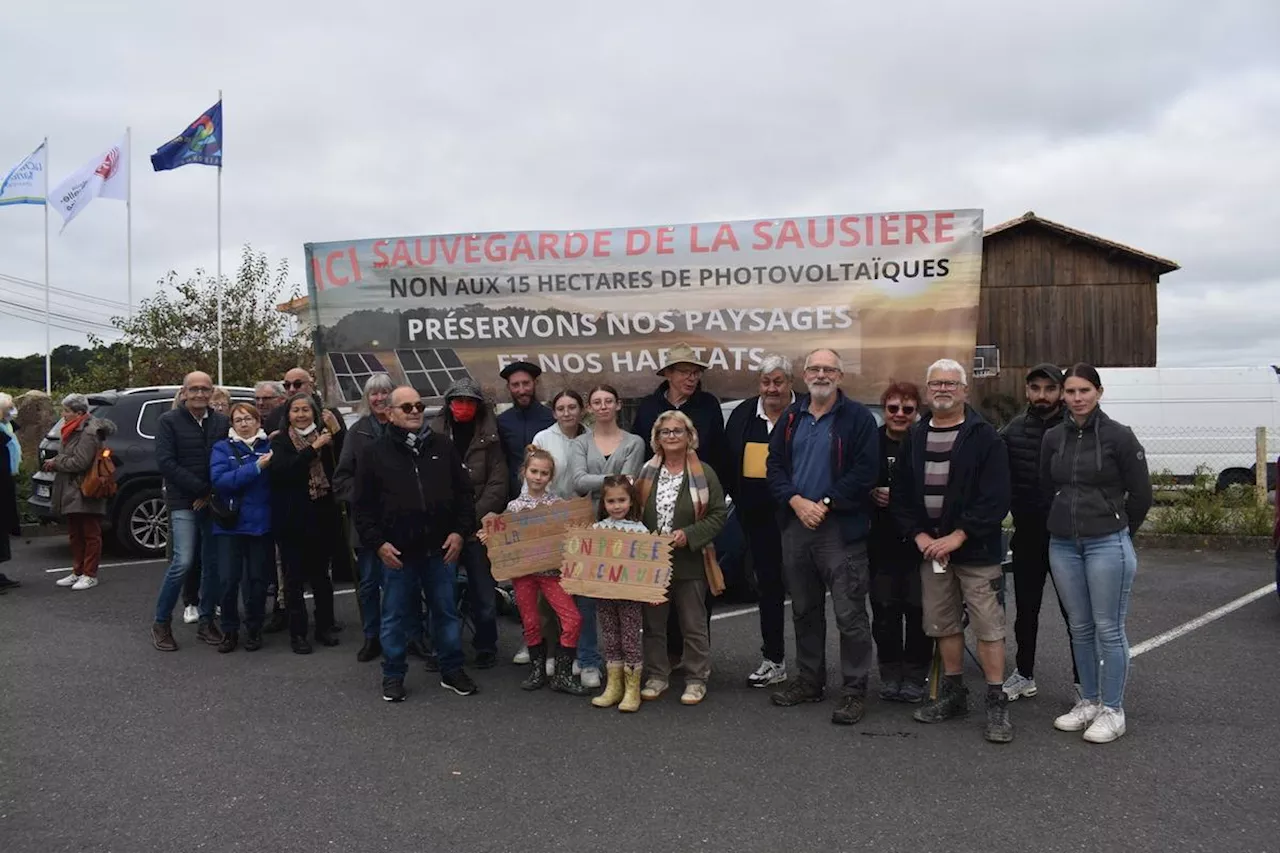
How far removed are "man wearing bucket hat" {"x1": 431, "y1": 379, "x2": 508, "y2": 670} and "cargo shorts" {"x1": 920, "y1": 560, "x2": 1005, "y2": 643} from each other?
263cm

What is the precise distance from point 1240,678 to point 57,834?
6076mm

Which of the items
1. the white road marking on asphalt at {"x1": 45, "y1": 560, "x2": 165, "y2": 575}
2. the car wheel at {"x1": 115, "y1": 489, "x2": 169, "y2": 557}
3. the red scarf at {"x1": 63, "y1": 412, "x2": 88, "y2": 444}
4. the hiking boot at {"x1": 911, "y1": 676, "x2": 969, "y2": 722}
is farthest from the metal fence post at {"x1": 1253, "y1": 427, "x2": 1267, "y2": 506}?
the red scarf at {"x1": 63, "y1": 412, "x2": 88, "y2": 444}

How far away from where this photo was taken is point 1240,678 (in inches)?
223

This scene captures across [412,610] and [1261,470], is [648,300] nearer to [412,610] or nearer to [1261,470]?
[412,610]

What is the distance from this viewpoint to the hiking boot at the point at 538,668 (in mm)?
5695

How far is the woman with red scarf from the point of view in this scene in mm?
8820

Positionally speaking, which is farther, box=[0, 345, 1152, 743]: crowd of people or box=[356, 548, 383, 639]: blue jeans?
box=[356, 548, 383, 639]: blue jeans

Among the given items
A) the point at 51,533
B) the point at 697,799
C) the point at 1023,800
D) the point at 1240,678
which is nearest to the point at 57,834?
the point at 697,799

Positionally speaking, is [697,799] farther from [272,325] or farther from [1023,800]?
[272,325]

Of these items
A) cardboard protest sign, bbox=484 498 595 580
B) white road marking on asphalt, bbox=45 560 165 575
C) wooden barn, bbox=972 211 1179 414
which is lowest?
white road marking on asphalt, bbox=45 560 165 575

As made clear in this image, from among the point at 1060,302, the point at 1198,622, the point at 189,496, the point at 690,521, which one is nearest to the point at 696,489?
the point at 690,521


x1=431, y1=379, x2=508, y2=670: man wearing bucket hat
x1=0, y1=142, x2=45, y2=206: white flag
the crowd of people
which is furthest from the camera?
x1=0, y1=142, x2=45, y2=206: white flag

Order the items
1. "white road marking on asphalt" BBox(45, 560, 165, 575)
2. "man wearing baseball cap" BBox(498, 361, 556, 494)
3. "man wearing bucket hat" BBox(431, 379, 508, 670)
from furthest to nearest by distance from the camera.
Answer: "white road marking on asphalt" BBox(45, 560, 165, 575)
"man wearing baseball cap" BBox(498, 361, 556, 494)
"man wearing bucket hat" BBox(431, 379, 508, 670)

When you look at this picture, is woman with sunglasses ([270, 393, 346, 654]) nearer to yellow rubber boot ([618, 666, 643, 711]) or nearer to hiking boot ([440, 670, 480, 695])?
hiking boot ([440, 670, 480, 695])
